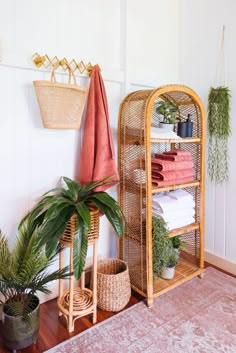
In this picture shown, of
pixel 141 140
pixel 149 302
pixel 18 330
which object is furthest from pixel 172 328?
pixel 141 140

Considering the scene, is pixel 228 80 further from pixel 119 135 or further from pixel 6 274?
pixel 6 274

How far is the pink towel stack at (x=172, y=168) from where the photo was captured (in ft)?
5.89

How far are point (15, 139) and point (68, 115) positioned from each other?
352 mm

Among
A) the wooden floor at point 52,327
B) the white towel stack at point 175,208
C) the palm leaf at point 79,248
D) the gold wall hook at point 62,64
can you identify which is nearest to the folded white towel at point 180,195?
the white towel stack at point 175,208

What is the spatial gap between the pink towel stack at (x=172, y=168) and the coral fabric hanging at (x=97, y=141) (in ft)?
1.04

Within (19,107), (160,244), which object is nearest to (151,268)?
(160,244)

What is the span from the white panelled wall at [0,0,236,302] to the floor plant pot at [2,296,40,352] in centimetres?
47

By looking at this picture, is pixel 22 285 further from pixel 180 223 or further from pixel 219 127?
pixel 219 127

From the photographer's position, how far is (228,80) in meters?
2.08

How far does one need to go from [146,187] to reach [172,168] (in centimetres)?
28

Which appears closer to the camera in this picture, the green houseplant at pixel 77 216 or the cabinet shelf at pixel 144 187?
the green houseplant at pixel 77 216

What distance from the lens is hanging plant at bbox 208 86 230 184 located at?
6.73 feet

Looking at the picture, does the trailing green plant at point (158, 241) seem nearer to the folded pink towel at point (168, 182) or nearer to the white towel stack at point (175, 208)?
the white towel stack at point (175, 208)

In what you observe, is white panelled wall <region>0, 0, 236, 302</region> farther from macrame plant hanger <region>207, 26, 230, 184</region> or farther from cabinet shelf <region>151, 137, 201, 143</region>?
cabinet shelf <region>151, 137, 201, 143</region>
